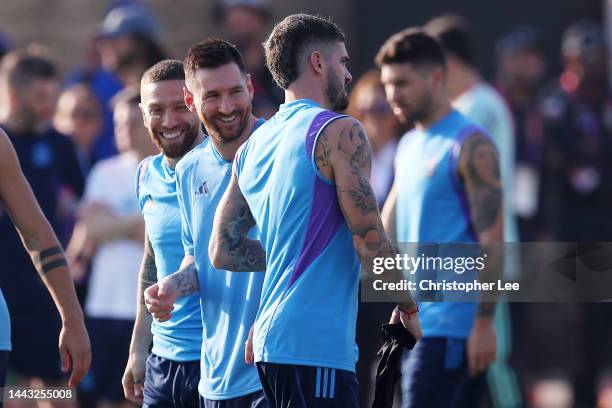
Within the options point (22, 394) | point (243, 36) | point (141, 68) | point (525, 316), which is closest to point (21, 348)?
point (22, 394)

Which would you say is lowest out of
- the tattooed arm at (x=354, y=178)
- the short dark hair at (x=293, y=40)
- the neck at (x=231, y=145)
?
the tattooed arm at (x=354, y=178)

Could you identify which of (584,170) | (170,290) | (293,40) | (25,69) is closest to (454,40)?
Result: (584,170)

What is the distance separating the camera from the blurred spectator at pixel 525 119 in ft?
38.2

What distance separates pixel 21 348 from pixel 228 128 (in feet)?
12.0

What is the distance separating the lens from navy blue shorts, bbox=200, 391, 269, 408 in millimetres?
5520

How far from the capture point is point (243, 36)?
11320mm

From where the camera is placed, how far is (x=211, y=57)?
5754mm

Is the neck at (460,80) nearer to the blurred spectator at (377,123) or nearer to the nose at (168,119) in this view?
the blurred spectator at (377,123)

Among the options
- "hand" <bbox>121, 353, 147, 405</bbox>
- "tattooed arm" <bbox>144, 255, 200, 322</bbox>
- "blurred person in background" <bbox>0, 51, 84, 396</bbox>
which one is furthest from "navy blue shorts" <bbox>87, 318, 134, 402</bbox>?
"tattooed arm" <bbox>144, 255, 200, 322</bbox>

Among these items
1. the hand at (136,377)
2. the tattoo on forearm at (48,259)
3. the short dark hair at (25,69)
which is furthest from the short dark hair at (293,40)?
the short dark hair at (25,69)

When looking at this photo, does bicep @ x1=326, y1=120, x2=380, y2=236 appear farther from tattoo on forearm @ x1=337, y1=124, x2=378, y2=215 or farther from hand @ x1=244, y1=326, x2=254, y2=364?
hand @ x1=244, y1=326, x2=254, y2=364

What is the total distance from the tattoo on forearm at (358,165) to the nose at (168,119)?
1.32m

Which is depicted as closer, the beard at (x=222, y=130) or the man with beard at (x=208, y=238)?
the man with beard at (x=208, y=238)

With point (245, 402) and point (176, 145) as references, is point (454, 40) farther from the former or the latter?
point (245, 402)
